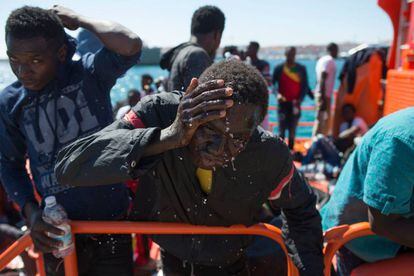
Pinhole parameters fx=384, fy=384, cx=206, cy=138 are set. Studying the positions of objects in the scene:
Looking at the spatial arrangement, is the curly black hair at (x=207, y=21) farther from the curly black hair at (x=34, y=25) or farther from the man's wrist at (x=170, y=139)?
the man's wrist at (x=170, y=139)

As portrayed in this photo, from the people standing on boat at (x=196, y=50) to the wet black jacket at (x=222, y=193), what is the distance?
4.90 ft

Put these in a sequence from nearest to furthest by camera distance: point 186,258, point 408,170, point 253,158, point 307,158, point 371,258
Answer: point 408,170 → point 253,158 → point 186,258 → point 371,258 → point 307,158

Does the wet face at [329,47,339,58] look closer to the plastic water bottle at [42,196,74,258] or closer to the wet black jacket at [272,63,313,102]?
the wet black jacket at [272,63,313,102]

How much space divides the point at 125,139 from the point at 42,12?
101 cm

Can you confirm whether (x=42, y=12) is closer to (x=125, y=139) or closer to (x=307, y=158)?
(x=125, y=139)

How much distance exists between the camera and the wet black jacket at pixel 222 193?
187 centimetres

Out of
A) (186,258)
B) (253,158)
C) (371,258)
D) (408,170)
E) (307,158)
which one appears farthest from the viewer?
(307,158)

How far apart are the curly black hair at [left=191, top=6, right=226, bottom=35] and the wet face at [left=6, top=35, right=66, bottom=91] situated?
81.8 inches

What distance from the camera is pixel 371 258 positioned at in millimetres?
2178

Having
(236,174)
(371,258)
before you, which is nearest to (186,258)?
(236,174)

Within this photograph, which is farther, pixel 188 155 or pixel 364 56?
pixel 364 56

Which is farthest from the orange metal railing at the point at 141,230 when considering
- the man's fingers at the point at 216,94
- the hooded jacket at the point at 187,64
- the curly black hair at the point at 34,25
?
the hooded jacket at the point at 187,64

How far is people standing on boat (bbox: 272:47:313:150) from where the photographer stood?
7594mm

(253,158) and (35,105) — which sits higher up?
(35,105)
